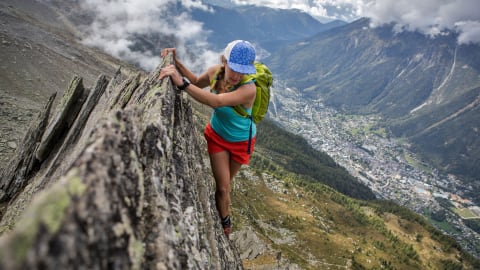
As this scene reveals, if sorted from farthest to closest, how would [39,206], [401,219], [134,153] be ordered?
1. [401,219]
2. [134,153]
3. [39,206]

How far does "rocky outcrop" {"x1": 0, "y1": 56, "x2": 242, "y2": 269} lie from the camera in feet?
11.3

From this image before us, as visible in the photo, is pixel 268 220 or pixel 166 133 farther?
pixel 268 220

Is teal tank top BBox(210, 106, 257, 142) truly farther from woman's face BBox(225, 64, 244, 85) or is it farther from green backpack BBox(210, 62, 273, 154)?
woman's face BBox(225, 64, 244, 85)

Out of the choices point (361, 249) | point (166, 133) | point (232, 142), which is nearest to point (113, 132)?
point (166, 133)

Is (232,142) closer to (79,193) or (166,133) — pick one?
(166,133)

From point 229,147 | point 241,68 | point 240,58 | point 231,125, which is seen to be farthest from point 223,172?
point 240,58

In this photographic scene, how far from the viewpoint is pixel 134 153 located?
6020 mm

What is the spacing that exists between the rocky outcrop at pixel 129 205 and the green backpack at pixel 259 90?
2.41m

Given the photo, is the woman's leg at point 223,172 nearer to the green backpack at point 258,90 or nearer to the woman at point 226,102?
the woman at point 226,102

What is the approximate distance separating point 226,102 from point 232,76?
0.84 metres

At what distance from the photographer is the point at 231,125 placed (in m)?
10.1

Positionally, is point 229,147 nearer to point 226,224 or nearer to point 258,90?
point 258,90

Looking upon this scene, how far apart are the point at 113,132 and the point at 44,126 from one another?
16668 mm

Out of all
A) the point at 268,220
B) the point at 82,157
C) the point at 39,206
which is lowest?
the point at 268,220
